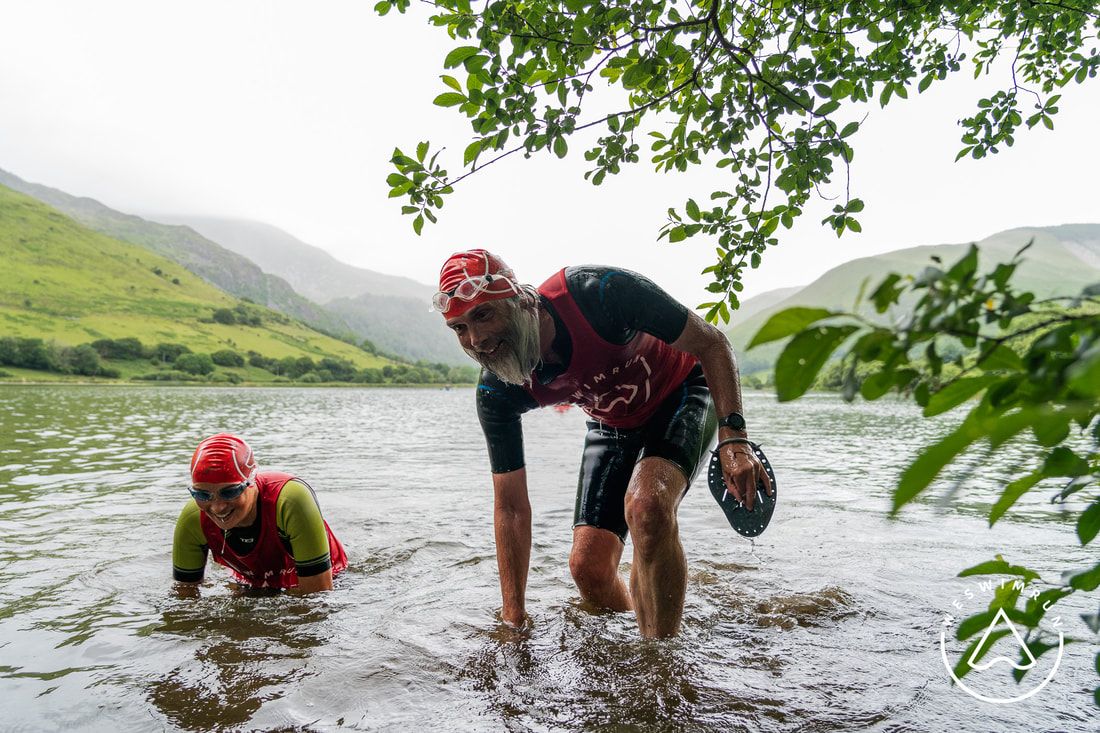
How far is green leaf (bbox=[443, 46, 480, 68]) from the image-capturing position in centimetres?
326

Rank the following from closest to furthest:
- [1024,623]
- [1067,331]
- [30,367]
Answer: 1. [1067,331]
2. [1024,623]
3. [30,367]

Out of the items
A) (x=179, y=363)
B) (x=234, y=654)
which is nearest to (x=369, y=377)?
(x=179, y=363)

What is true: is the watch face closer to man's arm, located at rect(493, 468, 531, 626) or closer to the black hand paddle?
the black hand paddle

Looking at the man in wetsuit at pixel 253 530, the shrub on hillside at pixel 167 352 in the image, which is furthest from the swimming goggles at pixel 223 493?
the shrub on hillside at pixel 167 352

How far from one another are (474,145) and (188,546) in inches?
210

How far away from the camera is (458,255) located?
505cm

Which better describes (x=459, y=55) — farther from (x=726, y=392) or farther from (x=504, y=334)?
(x=726, y=392)

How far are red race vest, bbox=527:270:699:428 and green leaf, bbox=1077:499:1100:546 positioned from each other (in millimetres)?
3645

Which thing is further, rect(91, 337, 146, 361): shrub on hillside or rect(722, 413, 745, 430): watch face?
rect(91, 337, 146, 361): shrub on hillside

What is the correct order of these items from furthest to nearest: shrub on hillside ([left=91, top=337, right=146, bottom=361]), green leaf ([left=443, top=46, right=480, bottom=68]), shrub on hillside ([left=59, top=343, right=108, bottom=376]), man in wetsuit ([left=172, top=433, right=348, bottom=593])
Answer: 1. shrub on hillside ([left=91, top=337, right=146, bottom=361])
2. shrub on hillside ([left=59, top=343, right=108, bottom=376])
3. man in wetsuit ([left=172, top=433, right=348, bottom=593])
4. green leaf ([left=443, top=46, right=480, bottom=68])

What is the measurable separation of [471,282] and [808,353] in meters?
3.71

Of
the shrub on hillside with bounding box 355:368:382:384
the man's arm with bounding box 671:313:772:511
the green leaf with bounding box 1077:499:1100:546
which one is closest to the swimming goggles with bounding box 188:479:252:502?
the man's arm with bounding box 671:313:772:511

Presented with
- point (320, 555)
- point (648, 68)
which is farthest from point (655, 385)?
point (320, 555)

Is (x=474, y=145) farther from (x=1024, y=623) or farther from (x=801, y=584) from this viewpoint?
(x=801, y=584)
